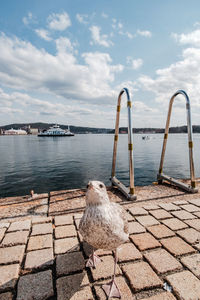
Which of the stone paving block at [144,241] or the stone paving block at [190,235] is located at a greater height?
the stone paving block at [144,241]

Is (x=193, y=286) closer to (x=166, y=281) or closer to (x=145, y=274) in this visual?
(x=166, y=281)

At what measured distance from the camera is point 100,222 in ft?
7.72

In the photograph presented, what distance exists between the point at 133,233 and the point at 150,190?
3087 millimetres

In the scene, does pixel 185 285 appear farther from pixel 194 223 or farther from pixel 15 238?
pixel 15 238

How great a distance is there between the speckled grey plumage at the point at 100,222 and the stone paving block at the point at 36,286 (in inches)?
34.8

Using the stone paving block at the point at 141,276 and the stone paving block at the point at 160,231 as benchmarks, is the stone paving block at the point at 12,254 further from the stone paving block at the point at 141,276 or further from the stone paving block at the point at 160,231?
the stone paving block at the point at 160,231

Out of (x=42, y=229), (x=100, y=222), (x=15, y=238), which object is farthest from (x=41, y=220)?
(x=100, y=222)

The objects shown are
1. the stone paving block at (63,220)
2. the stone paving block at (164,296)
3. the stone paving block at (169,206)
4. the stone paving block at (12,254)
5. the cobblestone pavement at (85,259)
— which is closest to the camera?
the stone paving block at (164,296)

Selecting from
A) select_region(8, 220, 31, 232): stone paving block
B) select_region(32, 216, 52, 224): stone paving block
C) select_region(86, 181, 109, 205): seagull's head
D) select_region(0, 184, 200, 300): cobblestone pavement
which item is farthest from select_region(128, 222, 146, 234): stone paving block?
select_region(8, 220, 31, 232): stone paving block

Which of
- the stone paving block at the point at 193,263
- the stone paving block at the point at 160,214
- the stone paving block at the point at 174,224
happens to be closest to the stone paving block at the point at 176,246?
the stone paving block at the point at 193,263

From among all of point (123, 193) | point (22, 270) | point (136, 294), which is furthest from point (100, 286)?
point (123, 193)

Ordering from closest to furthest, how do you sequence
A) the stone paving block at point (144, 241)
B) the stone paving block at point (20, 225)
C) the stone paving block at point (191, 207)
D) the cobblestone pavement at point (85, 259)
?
1. the cobblestone pavement at point (85, 259)
2. the stone paving block at point (144, 241)
3. the stone paving block at point (20, 225)
4. the stone paving block at point (191, 207)

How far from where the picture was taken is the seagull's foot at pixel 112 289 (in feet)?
7.27

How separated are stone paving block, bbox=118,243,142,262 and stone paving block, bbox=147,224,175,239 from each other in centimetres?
69
